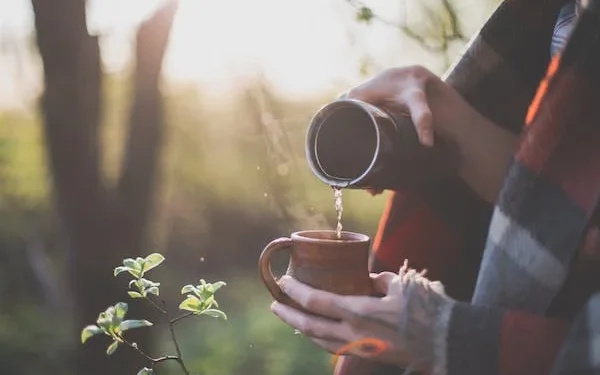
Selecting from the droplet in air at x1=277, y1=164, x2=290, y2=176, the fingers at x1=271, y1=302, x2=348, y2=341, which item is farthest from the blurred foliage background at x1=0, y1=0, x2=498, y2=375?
the fingers at x1=271, y1=302, x2=348, y2=341

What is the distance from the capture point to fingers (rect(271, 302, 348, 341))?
0.75 meters

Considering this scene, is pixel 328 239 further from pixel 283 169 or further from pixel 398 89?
pixel 283 169

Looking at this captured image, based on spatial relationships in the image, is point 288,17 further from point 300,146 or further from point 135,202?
point 135,202

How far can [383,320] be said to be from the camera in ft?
2.40

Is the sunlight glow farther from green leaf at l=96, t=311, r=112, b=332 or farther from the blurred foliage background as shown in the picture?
green leaf at l=96, t=311, r=112, b=332

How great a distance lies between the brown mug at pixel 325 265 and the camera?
0.77 meters

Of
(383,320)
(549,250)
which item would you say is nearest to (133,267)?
(383,320)

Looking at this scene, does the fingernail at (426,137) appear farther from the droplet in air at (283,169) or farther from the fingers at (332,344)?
the droplet in air at (283,169)

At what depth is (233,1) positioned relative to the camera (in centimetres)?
132

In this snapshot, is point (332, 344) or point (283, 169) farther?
point (283, 169)

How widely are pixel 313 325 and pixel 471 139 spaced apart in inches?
10.7

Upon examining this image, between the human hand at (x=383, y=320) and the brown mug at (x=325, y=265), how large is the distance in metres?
0.01

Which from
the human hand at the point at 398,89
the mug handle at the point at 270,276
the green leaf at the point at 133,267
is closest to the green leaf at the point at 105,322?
the green leaf at the point at 133,267

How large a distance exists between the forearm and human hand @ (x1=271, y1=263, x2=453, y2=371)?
0.19 metres
